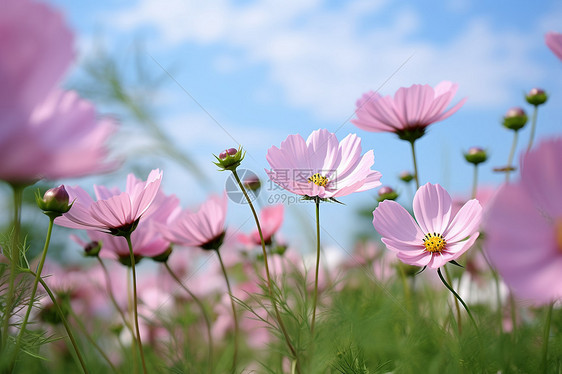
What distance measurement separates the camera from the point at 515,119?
26.0 inches

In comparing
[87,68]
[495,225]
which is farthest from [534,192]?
[87,68]

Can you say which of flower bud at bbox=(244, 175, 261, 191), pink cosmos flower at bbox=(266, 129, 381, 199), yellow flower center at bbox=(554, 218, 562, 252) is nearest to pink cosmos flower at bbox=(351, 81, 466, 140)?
pink cosmos flower at bbox=(266, 129, 381, 199)

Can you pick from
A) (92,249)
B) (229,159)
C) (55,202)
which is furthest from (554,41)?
(92,249)

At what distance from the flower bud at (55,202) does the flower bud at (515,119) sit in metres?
0.58

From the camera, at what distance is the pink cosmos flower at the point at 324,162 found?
0.42 meters

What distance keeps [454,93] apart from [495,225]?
0.93 feet

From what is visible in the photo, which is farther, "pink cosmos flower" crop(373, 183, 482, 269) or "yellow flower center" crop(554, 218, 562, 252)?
"pink cosmos flower" crop(373, 183, 482, 269)

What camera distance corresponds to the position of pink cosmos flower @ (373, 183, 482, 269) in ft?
1.31

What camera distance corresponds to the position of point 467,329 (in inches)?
22.2

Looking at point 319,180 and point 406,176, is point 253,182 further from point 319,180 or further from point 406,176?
point 406,176

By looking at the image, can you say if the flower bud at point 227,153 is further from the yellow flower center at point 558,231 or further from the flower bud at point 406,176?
the flower bud at point 406,176

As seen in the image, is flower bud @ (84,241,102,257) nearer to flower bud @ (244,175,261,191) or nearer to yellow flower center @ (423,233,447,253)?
flower bud @ (244,175,261,191)

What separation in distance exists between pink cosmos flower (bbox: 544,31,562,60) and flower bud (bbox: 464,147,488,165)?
1.12ft

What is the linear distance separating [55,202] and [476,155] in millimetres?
543
